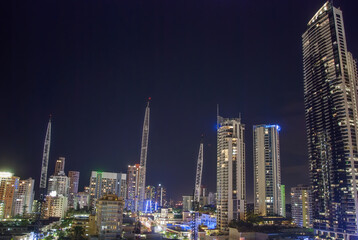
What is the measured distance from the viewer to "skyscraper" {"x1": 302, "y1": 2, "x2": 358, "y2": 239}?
57156 mm

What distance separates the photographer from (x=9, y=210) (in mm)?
88438

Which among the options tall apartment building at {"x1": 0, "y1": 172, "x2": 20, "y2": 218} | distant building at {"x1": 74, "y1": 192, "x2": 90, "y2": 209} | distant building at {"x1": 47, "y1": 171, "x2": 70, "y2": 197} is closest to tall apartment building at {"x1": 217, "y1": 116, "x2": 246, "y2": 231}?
tall apartment building at {"x1": 0, "y1": 172, "x2": 20, "y2": 218}

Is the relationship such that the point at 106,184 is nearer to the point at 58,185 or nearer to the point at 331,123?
the point at 58,185

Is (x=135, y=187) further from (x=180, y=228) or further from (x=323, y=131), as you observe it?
(x=323, y=131)

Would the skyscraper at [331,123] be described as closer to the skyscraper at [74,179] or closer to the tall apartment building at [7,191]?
the tall apartment building at [7,191]

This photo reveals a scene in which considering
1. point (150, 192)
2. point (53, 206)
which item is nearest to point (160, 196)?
point (150, 192)

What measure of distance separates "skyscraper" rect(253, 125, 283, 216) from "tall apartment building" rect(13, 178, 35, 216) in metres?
70.9

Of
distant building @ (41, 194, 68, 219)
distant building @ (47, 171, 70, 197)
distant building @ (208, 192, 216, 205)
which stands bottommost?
distant building @ (41, 194, 68, 219)

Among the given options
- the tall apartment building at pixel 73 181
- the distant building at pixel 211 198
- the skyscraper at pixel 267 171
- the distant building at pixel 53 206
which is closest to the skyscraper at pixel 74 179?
the tall apartment building at pixel 73 181

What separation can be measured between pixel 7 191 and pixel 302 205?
301 feet

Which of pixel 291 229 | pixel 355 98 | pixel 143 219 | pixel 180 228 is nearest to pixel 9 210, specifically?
pixel 143 219

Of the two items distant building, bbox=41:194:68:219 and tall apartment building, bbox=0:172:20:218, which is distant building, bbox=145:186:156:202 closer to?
distant building, bbox=41:194:68:219

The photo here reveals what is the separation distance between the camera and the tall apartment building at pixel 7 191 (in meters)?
87.8

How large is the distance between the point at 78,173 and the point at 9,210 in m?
52.0
